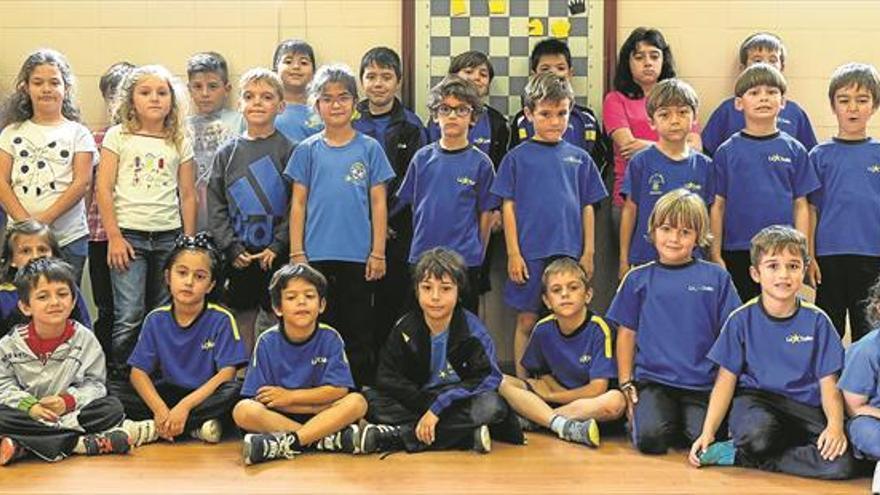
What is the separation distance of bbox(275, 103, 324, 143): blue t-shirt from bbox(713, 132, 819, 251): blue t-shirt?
187 centimetres

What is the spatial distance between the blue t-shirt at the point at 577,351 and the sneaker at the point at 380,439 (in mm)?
764

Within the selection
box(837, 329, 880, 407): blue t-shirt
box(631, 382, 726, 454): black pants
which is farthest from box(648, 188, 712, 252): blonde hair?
box(837, 329, 880, 407): blue t-shirt

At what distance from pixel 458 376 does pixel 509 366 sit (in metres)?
1.19

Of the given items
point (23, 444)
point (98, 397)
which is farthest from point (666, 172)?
point (23, 444)

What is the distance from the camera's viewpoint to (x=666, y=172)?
14.3 ft

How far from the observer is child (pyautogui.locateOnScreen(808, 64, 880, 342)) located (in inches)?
169

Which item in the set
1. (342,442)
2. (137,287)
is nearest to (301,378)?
(342,442)

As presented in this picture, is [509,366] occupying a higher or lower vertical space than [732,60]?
lower

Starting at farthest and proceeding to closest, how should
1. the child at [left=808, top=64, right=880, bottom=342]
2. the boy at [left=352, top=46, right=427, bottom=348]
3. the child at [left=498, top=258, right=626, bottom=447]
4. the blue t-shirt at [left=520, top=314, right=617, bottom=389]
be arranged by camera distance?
the boy at [left=352, top=46, right=427, bottom=348] → the child at [left=808, top=64, right=880, bottom=342] → the blue t-shirt at [left=520, top=314, right=617, bottom=389] → the child at [left=498, top=258, right=626, bottom=447]

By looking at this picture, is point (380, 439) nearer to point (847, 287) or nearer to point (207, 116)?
point (207, 116)

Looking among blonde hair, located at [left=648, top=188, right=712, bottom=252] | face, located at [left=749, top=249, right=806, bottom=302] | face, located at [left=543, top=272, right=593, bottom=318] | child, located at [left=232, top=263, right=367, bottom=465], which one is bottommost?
child, located at [left=232, top=263, right=367, bottom=465]

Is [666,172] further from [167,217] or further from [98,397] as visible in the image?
[98,397]

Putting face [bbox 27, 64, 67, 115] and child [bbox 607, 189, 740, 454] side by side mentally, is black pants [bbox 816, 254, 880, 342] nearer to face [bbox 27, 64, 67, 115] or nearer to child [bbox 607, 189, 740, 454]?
child [bbox 607, 189, 740, 454]

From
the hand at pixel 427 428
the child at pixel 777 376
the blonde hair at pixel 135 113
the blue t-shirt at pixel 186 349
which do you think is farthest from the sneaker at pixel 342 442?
the blonde hair at pixel 135 113
